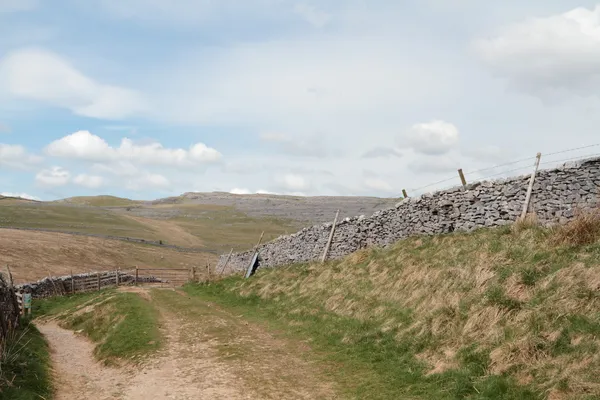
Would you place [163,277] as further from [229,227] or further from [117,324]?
[229,227]

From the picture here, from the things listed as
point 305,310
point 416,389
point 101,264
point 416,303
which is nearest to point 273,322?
point 305,310

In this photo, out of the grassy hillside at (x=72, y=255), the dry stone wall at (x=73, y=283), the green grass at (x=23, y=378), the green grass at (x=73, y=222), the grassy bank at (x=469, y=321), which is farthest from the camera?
the green grass at (x=73, y=222)

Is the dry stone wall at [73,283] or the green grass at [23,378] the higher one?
the green grass at [23,378]

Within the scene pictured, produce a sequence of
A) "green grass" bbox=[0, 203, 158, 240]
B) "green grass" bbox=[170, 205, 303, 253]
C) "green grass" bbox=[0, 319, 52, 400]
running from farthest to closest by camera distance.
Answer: "green grass" bbox=[170, 205, 303, 253]
"green grass" bbox=[0, 203, 158, 240]
"green grass" bbox=[0, 319, 52, 400]

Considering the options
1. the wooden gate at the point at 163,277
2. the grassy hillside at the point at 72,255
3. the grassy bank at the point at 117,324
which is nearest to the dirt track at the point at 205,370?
the grassy bank at the point at 117,324

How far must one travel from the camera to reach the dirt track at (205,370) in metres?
10.9

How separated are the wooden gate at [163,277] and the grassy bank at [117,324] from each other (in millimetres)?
10394

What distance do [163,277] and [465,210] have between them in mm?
33663

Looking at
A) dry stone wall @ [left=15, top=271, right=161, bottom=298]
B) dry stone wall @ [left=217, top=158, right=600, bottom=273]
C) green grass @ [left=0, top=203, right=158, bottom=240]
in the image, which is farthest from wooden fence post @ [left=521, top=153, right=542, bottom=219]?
green grass @ [left=0, top=203, right=158, bottom=240]

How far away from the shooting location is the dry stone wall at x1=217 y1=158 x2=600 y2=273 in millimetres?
14617

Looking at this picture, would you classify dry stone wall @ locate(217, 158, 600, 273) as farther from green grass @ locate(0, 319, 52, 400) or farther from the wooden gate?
the wooden gate

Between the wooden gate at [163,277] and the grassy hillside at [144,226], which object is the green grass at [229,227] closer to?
the grassy hillside at [144,226]

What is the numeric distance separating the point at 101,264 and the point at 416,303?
44.7m

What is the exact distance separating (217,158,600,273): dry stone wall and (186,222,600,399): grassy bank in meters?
1.19
